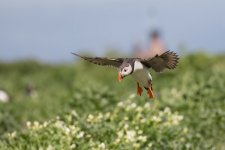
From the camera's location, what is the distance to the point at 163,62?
6.48 meters

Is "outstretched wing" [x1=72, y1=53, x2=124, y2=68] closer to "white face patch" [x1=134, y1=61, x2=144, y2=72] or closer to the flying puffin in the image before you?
the flying puffin

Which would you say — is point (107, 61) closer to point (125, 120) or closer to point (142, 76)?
point (142, 76)

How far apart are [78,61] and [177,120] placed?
1068 inches

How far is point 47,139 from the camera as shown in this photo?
9.37 m

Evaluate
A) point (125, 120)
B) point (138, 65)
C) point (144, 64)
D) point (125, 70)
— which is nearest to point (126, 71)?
point (125, 70)

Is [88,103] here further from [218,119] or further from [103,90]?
[218,119]

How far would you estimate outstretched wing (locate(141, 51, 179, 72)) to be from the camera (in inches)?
253

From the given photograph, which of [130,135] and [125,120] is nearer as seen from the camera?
[130,135]

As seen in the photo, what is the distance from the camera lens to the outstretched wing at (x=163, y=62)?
6424 mm

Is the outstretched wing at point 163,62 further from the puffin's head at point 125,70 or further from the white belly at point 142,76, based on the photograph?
the puffin's head at point 125,70

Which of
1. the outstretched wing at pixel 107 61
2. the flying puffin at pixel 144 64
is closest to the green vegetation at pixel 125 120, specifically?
the outstretched wing at pixel 107 61

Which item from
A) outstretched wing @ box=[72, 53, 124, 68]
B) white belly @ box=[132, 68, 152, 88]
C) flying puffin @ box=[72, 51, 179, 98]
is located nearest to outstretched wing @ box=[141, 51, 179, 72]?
flying puffin @ box=[72, 51, 179, 98]

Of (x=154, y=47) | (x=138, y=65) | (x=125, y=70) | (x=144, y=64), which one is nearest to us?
(x=125, y=70)

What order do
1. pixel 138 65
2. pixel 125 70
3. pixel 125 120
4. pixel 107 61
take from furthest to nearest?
1. pixel 125 120
2. pixel 107 61
3. pixel 138 65
4. pixel 125 70
